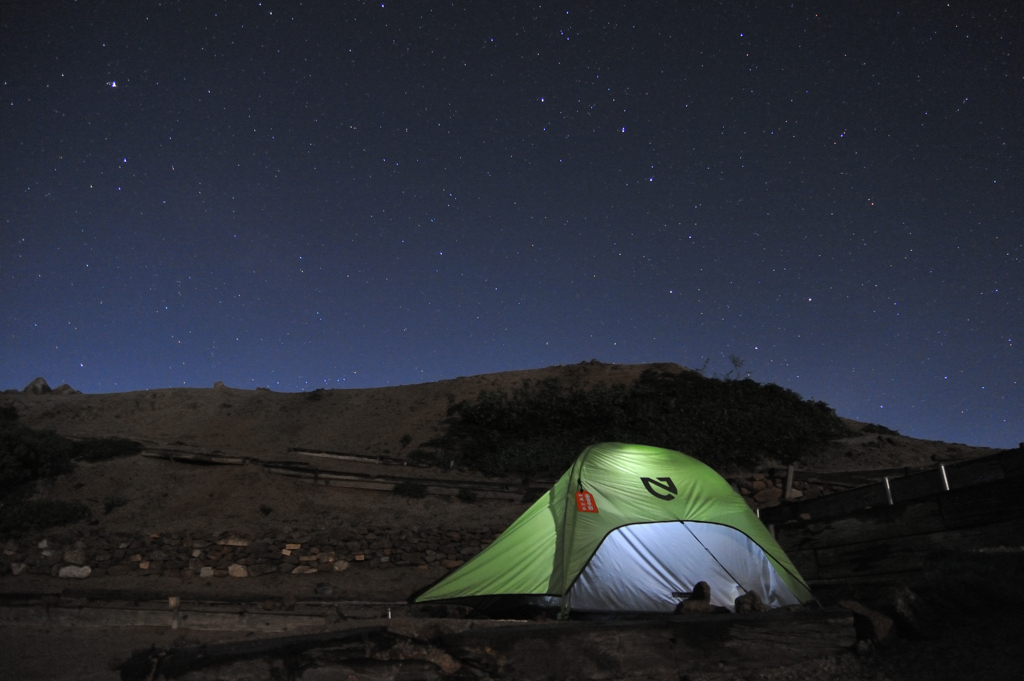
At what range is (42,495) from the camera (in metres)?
14.9

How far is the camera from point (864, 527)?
607 centimetres

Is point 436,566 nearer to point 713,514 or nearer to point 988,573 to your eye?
point 713,514

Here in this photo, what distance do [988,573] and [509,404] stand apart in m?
21.3

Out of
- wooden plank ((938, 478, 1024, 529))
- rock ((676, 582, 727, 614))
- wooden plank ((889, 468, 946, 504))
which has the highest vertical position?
wooden plank ((938, 478, 1024, 529))

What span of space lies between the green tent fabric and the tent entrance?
0.01m

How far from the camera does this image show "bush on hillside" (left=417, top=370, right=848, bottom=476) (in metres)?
19.7

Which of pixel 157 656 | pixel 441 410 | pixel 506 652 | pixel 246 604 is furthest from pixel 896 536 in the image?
pixel 441 410

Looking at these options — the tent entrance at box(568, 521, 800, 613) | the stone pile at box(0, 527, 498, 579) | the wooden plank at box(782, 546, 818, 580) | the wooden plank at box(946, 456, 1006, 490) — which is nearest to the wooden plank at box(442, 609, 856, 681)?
the tent entrance at box(568, 521, 800, 613)

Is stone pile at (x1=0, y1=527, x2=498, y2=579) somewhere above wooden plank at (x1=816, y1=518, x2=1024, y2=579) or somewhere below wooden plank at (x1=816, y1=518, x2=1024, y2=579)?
below

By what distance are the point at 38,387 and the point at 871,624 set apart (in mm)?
40202

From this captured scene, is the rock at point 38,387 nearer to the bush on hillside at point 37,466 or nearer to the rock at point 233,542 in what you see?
the bush on hillside at point 37,466

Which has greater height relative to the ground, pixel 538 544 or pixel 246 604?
pixel 538 544

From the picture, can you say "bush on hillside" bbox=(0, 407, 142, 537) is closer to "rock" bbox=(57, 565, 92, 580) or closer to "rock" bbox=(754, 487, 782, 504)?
"rock" bbox=(57, 565, 92, 580)

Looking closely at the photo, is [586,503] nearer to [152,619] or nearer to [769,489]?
[152,619]
